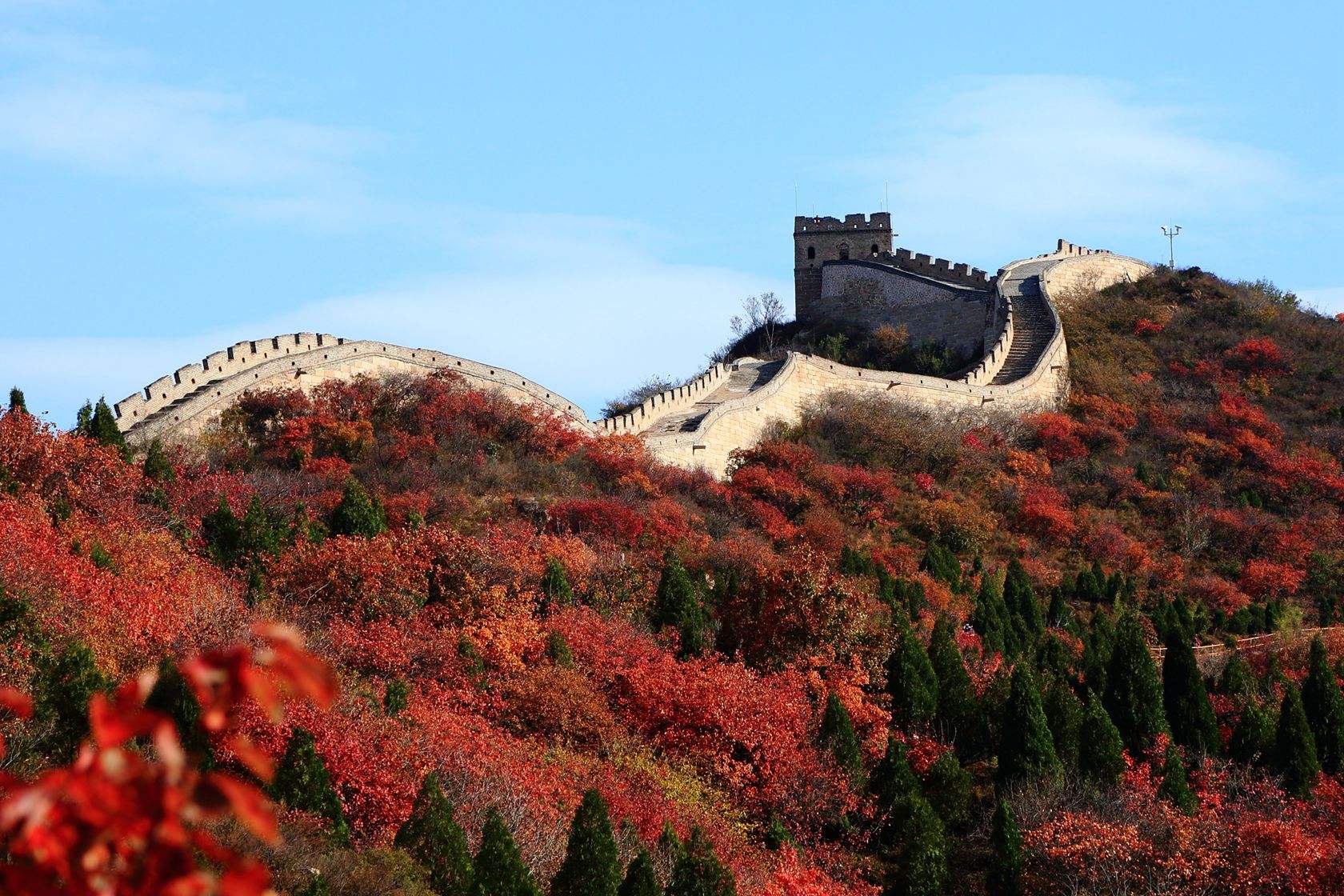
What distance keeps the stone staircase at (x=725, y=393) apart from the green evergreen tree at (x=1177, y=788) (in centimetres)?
1839

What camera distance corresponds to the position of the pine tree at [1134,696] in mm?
26406

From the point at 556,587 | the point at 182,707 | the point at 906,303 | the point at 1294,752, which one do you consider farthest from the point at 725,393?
the point at 182,707

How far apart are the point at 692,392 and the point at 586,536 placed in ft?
38.3

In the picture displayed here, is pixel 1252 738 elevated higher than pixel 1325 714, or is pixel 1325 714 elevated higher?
pixel 1325 714

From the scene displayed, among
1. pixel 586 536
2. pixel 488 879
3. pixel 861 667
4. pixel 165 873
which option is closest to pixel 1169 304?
pixel 586 536

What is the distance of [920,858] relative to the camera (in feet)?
69.3

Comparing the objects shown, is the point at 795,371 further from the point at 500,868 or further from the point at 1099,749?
the point at 500,868

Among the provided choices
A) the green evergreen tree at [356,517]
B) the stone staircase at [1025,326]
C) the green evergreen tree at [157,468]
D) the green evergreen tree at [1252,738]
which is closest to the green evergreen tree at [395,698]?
the green evergreen tree at [356,517]

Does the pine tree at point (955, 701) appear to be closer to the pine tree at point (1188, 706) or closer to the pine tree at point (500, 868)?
the pine tree at point (1188, 706)

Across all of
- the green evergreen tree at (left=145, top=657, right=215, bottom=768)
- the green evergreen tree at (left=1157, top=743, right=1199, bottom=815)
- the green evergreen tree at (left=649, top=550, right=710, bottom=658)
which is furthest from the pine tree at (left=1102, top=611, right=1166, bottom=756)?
the green evergreen tree at (left=145, top=657, right=215, bottom=768)

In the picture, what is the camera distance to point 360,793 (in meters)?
19.1

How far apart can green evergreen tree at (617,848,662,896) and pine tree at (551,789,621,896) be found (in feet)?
0.66

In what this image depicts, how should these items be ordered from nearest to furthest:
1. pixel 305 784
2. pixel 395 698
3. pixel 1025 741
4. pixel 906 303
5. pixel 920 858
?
1. pixel 305 784
2. pixel 920 858
3. pixel 395 698
4. pixel 1025 741
5. pixel 906 303

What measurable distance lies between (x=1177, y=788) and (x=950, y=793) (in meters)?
3.07
